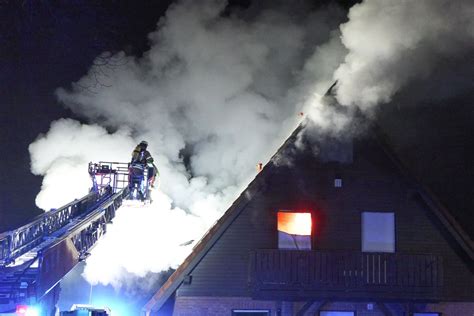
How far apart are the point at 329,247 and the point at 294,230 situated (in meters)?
1.16

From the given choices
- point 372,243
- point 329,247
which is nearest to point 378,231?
point 372,243

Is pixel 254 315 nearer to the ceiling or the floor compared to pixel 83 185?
nearer to the floor

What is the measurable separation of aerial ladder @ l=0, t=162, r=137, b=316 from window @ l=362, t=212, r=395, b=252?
23.8 feet

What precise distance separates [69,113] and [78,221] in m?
12.4

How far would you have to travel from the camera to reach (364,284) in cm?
1509

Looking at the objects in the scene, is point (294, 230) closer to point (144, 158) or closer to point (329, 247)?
point (329, 247)

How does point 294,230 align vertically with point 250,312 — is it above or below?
above

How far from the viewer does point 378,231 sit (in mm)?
16344

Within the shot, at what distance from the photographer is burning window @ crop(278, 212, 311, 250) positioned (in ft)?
52.0

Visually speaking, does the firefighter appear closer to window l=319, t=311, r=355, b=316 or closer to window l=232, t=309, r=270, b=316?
window l=232, t=309, r=270, b=316

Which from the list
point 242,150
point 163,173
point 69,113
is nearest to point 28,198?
point 69,113

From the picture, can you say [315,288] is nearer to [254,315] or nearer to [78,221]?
[254,315]

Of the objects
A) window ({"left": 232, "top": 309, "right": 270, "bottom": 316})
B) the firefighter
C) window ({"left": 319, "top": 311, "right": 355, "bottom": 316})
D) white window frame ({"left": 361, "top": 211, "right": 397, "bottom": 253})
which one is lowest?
window ({"left": 232, "top": 309, "right": 270, "bottom": 316})

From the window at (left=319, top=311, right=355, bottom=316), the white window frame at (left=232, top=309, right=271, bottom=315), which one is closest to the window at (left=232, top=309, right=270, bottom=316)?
the white window frame at (left=232, top=309, right=271, bottom=315)
